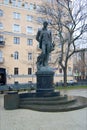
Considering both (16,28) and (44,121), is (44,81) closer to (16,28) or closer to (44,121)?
(44,121)

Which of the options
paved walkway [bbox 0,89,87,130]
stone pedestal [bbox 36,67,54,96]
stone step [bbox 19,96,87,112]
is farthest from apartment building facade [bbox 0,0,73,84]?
paved walkway [bbox 0,89,87,130]

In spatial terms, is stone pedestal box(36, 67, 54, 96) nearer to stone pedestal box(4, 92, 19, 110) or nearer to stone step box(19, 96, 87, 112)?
stone step box(19, 96, 87, 112)

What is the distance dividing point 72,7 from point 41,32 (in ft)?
59.1

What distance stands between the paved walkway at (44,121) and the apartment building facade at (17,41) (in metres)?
31.7

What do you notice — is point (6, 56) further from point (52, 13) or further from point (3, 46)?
point (52, 13)

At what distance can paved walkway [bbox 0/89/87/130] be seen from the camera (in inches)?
309

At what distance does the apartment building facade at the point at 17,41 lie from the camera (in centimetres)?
4275

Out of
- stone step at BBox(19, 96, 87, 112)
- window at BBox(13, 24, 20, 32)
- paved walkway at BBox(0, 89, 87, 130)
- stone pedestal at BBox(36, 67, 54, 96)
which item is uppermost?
window at BBox(13, 24, 20, 32)

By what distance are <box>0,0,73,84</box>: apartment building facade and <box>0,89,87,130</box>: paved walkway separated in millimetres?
31666

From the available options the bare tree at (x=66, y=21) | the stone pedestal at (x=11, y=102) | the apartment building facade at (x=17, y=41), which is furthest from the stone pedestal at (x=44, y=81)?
the apartment building facade at (x=17, y=41)

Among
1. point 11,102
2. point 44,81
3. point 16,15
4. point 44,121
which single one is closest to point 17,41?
point 16,15

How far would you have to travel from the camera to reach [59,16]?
2941 cm

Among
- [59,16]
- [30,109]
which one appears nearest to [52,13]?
[59,16]

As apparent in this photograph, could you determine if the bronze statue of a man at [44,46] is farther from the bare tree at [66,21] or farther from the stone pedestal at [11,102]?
the bare tree at [66,21]
